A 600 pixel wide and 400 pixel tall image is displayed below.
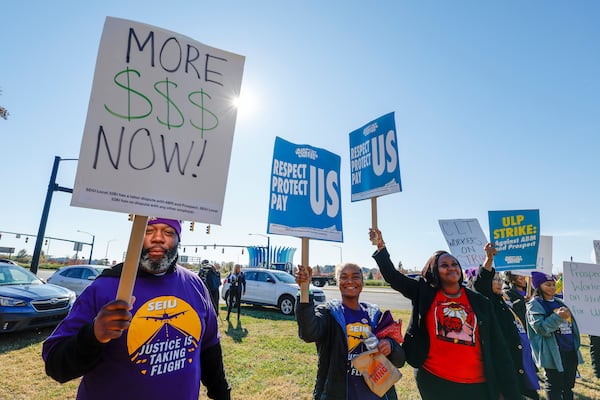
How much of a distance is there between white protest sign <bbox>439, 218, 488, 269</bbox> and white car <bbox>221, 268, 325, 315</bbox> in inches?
268

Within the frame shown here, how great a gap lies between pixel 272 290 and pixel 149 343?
1176cm

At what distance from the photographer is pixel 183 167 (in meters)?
1.61

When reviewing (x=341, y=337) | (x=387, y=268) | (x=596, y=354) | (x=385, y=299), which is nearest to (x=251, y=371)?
(x=387, y=268)

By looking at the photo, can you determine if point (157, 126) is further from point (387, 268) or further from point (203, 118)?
point (387, 268)

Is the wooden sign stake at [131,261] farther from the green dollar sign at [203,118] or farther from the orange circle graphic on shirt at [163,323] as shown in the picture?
the green dollar sign at [203,118]

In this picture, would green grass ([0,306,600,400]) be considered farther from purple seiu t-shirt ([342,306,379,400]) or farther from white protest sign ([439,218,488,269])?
purple seiu t-shirt ([342,306,379,400])

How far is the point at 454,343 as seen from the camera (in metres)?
2.73

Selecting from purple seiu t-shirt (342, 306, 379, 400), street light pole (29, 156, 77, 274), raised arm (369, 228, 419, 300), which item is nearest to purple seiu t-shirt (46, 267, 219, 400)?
purple seiu t-shirt (342, 306, 379, 400)

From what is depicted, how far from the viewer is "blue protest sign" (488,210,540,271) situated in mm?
5258

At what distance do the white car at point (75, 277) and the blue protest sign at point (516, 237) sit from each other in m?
11.3

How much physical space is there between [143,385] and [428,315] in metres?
2.35

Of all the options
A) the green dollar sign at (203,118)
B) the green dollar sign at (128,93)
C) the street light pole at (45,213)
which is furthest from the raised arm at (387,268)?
the street light pole at (45,213)

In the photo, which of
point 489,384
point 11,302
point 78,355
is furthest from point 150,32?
point 11,302

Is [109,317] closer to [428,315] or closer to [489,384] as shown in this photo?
[428,315]
